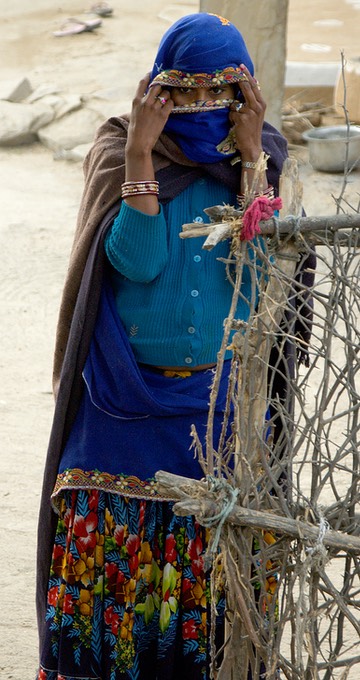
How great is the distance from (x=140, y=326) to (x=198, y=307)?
15 cm

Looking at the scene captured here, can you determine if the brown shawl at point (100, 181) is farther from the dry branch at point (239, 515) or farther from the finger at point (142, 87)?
the dry branch at point (239, 515)

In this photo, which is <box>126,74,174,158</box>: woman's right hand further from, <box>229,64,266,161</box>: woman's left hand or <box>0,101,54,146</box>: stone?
<box>0,101,54,146</box>: stone

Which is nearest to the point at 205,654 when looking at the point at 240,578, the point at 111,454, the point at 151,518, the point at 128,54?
the point at 151,518

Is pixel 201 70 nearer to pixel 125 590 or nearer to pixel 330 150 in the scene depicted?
pixel 125 590

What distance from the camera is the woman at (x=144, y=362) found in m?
2.31

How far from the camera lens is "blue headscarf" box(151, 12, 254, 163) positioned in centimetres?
228

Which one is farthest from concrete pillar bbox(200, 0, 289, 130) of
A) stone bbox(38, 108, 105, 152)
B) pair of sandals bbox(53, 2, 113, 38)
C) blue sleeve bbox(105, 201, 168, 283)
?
pair of sandals bbox(53, 2, 113, 38)

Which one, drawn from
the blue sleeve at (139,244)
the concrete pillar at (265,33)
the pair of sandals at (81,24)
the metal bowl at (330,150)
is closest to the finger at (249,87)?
the blue sleeve at (139,244)

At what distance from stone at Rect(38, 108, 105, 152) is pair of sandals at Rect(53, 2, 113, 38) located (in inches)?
140

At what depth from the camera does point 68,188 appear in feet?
23.8

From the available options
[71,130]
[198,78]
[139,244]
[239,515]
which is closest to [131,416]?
[139,244]

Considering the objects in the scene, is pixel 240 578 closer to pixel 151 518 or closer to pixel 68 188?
pixel 151 518

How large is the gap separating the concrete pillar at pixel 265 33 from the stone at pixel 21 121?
7.47ft

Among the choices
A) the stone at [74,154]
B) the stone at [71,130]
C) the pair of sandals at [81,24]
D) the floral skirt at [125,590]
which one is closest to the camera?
the floral skirt at [125,590]
